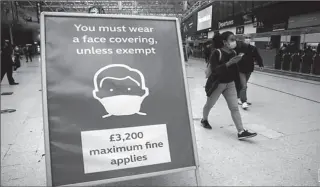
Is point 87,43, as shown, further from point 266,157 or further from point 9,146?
point 266,157

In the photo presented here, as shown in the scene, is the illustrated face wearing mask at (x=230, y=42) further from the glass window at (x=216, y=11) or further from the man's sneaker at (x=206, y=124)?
the glass window at (x=216, y=11)

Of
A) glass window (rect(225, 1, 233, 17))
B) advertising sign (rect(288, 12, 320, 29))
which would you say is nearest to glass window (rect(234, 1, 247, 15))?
glass window (rect(225, 1, 233, 17))

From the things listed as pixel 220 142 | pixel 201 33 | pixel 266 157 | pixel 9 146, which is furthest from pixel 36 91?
pixel 201 33

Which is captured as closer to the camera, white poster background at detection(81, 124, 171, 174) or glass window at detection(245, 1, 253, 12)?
white poster background at detection(81, 124, 171, 174)

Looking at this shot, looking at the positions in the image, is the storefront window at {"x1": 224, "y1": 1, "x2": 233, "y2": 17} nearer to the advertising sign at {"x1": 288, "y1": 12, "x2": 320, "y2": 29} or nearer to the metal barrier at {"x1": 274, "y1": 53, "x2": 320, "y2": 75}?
the metal barrier at {"x1": 274, "y1": 53, "x2": 320, "y2": 75}

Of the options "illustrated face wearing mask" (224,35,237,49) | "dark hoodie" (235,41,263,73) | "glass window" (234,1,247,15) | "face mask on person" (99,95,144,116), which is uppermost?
"glass window" (234,1,247,15)

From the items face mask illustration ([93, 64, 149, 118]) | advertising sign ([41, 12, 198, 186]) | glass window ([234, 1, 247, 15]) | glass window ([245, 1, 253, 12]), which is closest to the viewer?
advertising sign ([41, 12, 198, 186])

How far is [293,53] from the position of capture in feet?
37.0

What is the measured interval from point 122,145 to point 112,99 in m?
0.38

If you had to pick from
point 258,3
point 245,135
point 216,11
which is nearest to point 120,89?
point 245,135

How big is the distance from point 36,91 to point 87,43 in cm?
612

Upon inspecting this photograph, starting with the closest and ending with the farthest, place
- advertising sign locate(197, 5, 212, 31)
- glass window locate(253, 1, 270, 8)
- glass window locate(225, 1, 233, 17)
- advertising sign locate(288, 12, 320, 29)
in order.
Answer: advertising sign locate(288, 12, 320, 29) → glass window locate(253, 1, 270, 8) → glass window locate(225, 1, 233, 17) → advertising sign locate(197, 5, 212, 31)

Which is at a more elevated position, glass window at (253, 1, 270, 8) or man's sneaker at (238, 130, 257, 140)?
glass window at (253, 1, 270, 8)

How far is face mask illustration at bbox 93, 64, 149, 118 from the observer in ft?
6.89
